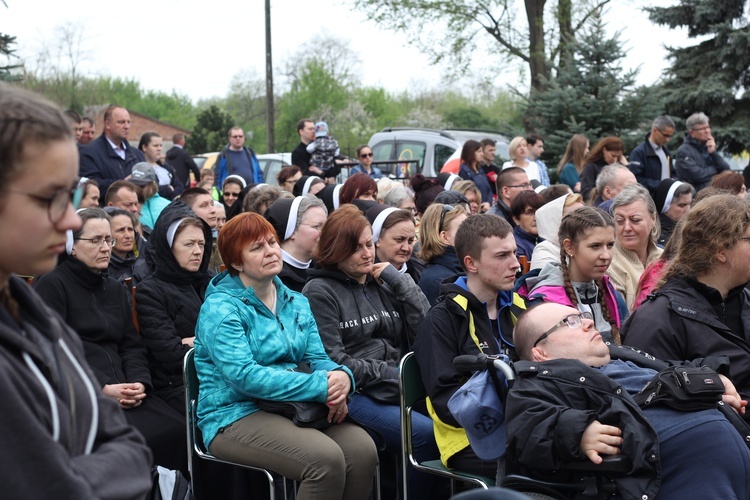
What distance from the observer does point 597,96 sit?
47.8ft

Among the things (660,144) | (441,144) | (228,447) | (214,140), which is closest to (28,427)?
(228,447)

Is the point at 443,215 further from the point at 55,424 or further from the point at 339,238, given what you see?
the point at 55,424

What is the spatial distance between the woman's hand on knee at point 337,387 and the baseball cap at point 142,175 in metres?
4.89

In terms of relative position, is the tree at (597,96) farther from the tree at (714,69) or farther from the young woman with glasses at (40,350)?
the young woman with glasses at (40,350)

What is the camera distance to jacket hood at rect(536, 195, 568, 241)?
22.7 feet

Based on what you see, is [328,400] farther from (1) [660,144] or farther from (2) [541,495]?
(1) [660,144]

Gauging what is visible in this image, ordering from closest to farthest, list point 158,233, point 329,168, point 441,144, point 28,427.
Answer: point 28,427
point 158,233
point 329,168
point 441,144

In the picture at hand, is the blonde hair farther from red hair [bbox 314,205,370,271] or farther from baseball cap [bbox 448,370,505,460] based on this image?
baseball cap [bbox 448,370,505,460]

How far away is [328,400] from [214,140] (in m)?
39.6

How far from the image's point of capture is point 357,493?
4.45 metres

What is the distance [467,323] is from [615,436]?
119 centimetres

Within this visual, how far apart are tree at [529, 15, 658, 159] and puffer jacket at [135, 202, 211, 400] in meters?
9.84

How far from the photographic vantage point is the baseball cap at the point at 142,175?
28.9 ft

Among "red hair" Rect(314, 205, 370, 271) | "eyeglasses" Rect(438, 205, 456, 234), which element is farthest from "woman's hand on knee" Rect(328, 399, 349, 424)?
"eyeglasses" Rect(438, 205, 456, 234)
